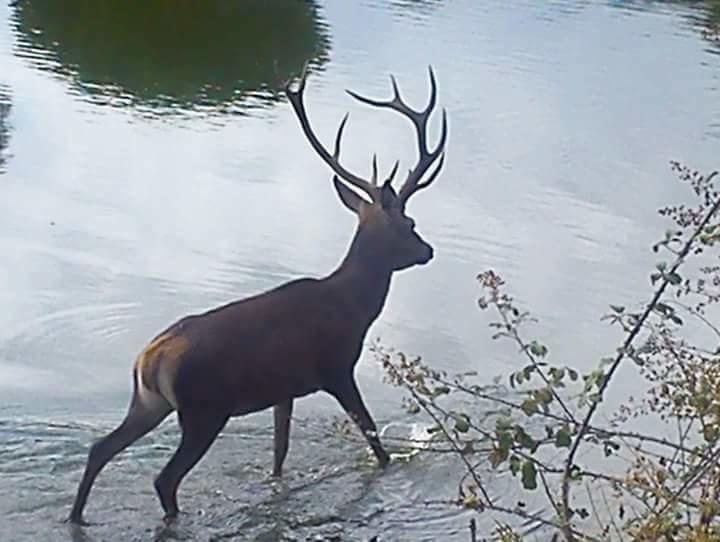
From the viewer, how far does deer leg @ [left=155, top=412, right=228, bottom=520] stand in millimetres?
6512

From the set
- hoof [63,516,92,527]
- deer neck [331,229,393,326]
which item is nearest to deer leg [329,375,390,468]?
deer neck [331,229,393,326]

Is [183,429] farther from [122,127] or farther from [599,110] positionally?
[599,110]

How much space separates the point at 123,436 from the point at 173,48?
13295 millimetres

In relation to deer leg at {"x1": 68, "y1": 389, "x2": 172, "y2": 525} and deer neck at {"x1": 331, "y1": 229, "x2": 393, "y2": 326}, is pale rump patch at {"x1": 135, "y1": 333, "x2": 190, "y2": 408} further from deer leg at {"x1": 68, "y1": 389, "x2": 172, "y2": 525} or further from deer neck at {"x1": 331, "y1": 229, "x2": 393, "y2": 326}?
deer neck at {"x1": 331, "y1": 229, "x2": 393, "y2": 326}

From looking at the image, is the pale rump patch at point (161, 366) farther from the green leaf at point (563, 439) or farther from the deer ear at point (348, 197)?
the green leaf at point (563, 439)

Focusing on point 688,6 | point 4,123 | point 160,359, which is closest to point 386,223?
point 160,359

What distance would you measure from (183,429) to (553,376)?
104 inches

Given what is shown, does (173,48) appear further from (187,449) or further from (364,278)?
(187,449)

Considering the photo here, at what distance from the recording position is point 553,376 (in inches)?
165

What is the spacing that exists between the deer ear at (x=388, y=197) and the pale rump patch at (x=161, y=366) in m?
1.47

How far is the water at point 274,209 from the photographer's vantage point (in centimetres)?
707

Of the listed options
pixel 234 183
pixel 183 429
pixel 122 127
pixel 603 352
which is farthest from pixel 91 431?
pixel 122 127

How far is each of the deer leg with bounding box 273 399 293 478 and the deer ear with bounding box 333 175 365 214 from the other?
1.15 m

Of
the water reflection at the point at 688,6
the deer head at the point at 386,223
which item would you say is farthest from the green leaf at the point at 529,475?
the water reflection at the point at 688,6
